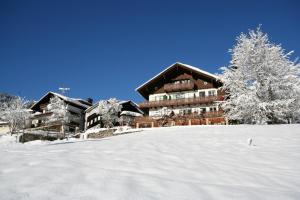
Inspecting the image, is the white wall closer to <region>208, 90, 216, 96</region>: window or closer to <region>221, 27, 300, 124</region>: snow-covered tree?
<region>208, 90, 216, 96</region>: window

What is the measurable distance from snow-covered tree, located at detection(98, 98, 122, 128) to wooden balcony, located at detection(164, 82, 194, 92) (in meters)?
10.6

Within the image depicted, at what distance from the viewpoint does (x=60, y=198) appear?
13.6 feet

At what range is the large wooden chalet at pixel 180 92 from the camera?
42594mm

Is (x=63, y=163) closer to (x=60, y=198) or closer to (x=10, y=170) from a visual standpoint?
(x=10, y=170)

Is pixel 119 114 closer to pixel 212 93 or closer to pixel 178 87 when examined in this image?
pixel 178 87

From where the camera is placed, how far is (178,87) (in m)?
45.6

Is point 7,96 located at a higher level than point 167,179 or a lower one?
higher

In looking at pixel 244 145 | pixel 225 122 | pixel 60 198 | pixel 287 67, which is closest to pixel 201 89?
pixel 225 122

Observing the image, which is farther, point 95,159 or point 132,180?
point 95,159

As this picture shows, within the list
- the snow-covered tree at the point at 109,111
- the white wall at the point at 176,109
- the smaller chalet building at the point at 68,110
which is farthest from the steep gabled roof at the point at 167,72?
the smaller chalet building at the point at 68,110

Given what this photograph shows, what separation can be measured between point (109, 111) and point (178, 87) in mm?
13735

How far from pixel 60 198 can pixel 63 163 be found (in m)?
2.43

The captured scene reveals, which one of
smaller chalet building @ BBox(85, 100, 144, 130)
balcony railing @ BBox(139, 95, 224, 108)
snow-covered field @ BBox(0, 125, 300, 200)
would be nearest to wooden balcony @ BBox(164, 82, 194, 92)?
balcony railing @ BBox(139, 95, 224, 108)

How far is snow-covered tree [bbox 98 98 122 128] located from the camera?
50750mm
